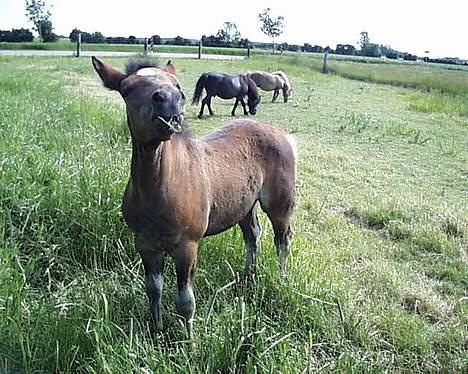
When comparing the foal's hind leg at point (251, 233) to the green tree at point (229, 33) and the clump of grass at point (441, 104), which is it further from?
the green tree at point (229, 33)

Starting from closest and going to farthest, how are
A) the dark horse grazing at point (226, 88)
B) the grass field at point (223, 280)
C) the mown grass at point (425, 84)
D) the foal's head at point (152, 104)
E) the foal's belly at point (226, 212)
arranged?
1. the foal's head at point (152, 104)
2. the grass field at point (223, 280)
3. the foal's belly at point (226, 212)
4. the dark horse grazing at point (226, 88)
5. the mown grass at point (425, 84)

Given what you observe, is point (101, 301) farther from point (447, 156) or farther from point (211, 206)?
point (447, 156)

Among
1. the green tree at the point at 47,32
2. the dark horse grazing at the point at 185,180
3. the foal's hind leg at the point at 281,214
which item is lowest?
the foal's hind leg at the point at 281,214

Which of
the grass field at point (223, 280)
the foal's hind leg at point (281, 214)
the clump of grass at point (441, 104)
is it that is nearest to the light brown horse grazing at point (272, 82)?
the clump of grass at point (441, 104)

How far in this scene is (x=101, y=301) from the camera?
306cm

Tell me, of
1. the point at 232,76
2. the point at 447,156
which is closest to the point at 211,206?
the point at 447,156

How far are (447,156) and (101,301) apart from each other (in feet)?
24.0

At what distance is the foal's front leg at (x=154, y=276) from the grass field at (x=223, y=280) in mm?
108

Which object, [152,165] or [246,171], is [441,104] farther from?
[152,165]

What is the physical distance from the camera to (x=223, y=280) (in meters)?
3.54

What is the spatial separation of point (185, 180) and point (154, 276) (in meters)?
0.60

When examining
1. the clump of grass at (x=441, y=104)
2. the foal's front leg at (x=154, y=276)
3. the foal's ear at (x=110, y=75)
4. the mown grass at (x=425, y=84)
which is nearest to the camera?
the foal's ear at (x=110, y=75)

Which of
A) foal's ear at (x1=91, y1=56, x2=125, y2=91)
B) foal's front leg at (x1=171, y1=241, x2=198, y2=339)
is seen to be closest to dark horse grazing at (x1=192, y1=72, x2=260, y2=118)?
foal's front leg at (x1=171, y1=241, x2=198, y2=339)

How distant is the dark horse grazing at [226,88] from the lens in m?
12.6
